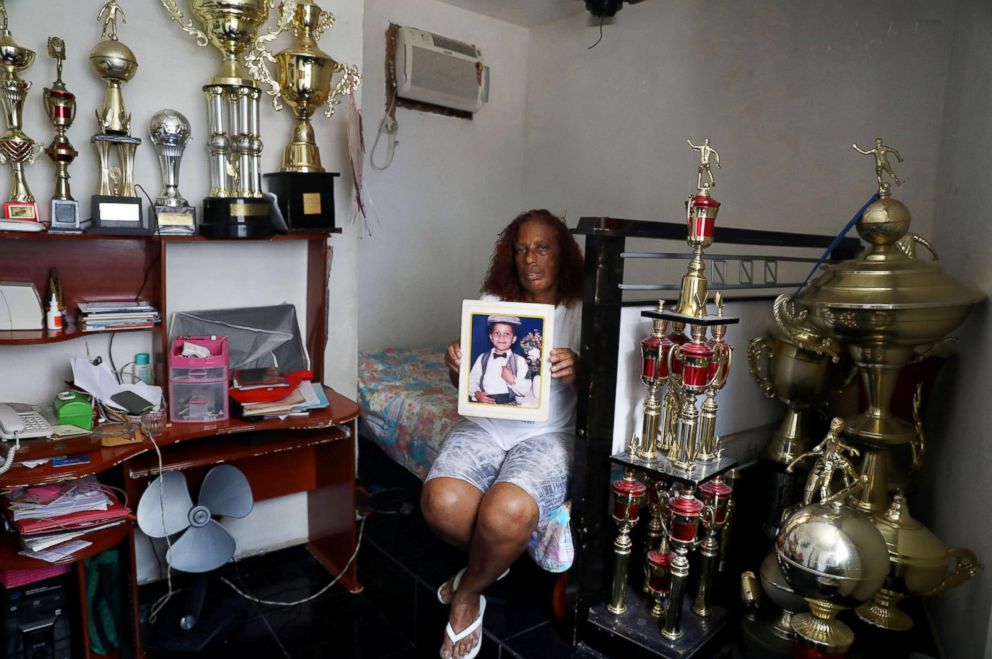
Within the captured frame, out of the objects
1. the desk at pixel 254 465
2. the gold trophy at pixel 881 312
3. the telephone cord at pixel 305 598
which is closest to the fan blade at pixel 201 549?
the desk at pixel 254 465

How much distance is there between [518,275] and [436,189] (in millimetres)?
2084

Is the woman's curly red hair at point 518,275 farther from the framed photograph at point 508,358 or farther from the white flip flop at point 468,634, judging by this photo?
the white flip flop at point 468,634

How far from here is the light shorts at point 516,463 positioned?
1766 millimetres

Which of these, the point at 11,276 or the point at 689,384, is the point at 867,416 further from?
the point at 11,276

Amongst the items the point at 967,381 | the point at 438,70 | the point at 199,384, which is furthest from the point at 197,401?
the point at 438,70

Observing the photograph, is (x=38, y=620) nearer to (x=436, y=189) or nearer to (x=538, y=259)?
(x=538, y=259)

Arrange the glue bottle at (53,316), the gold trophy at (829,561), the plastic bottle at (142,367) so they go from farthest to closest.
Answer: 1. the plastic bottle at (142,367)
2. the glue bottle at (53,316)
3. the gold trophy at (829,561)

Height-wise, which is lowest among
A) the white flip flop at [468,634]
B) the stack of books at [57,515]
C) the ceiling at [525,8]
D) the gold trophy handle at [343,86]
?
the white flip flop at [468,634]

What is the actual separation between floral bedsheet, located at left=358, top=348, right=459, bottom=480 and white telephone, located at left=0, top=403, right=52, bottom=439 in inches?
46.9

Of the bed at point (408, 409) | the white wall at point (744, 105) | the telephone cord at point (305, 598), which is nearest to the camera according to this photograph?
the telephone cord at point (305, 598)

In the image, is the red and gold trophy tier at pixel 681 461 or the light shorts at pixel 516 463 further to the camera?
the light shorts at pixel 516 463

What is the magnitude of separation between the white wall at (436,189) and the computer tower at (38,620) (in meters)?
2.28

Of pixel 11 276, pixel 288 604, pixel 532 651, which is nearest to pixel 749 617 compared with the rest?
pixel 532 651

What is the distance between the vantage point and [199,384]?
76.5 inches
